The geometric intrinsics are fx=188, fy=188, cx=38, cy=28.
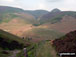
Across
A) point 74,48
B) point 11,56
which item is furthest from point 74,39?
point 11,56

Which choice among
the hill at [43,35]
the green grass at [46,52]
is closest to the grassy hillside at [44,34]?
the hill at [43,35]

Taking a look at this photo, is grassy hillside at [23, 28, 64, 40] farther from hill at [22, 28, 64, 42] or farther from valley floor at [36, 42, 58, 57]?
valley floor at [36, 42, 58, 57]

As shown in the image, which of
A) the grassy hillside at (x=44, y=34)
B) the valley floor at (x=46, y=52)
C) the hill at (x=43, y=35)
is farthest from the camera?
the grassy hillside at (x=44, y=34)

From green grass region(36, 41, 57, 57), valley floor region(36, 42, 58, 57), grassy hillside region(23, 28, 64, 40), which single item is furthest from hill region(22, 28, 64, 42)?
valley floor region(36, 42, 58, 57)

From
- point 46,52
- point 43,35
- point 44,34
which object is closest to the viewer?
point 46,52

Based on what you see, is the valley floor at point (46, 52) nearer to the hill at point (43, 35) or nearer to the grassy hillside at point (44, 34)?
the hill at point (43, 35)

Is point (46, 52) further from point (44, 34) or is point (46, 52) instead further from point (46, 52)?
point (44, 34)

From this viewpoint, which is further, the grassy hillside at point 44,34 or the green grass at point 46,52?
the grassy hillside at point 44,34

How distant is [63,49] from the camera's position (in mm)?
42344

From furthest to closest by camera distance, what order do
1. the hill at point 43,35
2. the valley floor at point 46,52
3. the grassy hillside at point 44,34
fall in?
the grassy hillside at point 44,34, the hill at point 43,35, the valley floor at point 46,52

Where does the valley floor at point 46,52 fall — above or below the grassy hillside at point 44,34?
above

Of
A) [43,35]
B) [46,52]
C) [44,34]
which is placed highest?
[46,52]

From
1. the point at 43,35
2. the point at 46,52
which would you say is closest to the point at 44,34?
the point at 43,35

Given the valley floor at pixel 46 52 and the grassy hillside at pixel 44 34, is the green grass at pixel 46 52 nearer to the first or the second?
the valley floor at pixel 46 52
